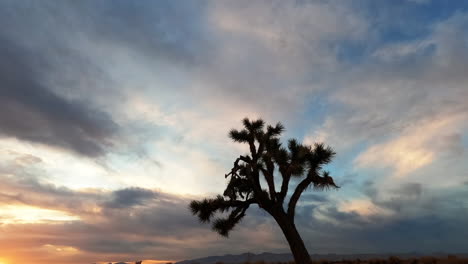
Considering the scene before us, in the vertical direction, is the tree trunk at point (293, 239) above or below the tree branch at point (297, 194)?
below

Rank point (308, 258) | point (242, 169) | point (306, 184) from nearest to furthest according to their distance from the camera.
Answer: point (308, 258) → point (306, 184) → point (242, 169)

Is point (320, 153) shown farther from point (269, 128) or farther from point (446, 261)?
point (446, 261)

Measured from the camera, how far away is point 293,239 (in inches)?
750

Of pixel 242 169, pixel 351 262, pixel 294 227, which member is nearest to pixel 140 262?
pixel 242 169

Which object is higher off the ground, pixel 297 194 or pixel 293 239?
pixel 297 194

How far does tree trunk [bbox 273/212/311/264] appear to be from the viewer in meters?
18.5

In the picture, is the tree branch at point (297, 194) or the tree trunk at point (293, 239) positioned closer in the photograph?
the tree trunk at point (293, 239)

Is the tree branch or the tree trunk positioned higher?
the tree branch

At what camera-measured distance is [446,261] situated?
18.5 m

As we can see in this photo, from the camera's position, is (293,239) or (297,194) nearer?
(293,239)

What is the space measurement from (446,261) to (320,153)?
8241 mm

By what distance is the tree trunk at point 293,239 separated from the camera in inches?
730

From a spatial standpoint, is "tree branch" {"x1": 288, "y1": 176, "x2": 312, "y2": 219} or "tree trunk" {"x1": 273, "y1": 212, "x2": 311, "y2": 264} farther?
"tree branch" {"x1": 288, "y1": 176, "x2": 312, "y2": 219}

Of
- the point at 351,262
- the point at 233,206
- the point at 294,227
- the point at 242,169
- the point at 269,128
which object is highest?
the point at 269,128
